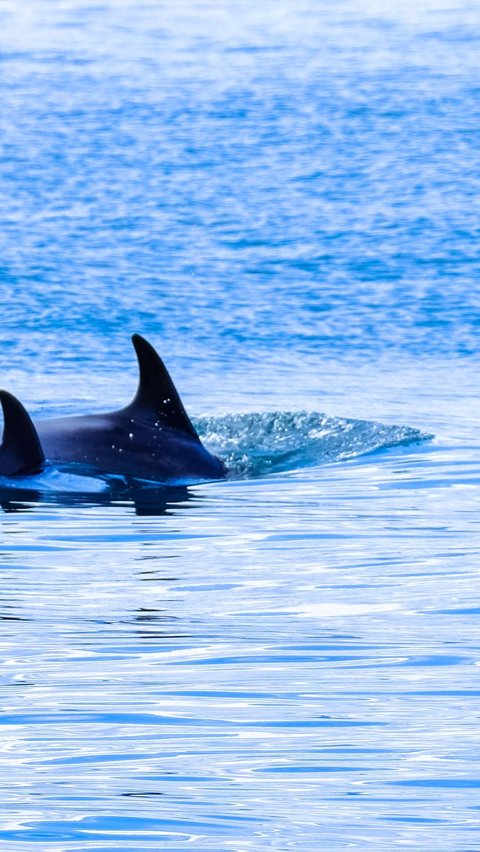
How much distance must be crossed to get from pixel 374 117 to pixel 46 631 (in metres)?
29.9

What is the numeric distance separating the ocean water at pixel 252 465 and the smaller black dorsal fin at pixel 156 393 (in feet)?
1.97

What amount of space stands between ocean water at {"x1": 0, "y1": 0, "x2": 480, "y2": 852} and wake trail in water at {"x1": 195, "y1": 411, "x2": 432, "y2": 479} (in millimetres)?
36

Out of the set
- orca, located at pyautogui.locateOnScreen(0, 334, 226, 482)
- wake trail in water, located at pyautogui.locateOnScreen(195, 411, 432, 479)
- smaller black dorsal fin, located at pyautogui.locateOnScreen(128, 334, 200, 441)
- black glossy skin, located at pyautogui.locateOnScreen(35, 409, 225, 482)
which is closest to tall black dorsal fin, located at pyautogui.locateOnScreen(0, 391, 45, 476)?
orca, located at pyautogui.locateOnScreen(0, 334, 226, 482)

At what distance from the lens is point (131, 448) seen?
12836mm

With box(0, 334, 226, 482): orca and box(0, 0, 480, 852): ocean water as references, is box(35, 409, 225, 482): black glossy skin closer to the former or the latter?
box(0, 334, 226, 482): orca

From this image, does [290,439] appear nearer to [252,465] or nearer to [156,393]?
[252,465]

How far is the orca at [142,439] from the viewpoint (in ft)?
41.5

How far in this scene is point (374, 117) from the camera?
120 feet

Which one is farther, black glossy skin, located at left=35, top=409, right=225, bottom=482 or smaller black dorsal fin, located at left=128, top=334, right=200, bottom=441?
smaller black dorsal fin, located at left=128, top=334, right=200, bottom=441

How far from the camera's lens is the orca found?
→ 499 inches

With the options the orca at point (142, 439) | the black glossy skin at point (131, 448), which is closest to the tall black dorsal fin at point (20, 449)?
the orca at point (142, 439)

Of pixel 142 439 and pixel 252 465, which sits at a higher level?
pixel 142 439

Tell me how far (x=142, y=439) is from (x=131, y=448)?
13cm

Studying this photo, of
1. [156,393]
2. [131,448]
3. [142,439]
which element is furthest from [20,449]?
[156,393]
